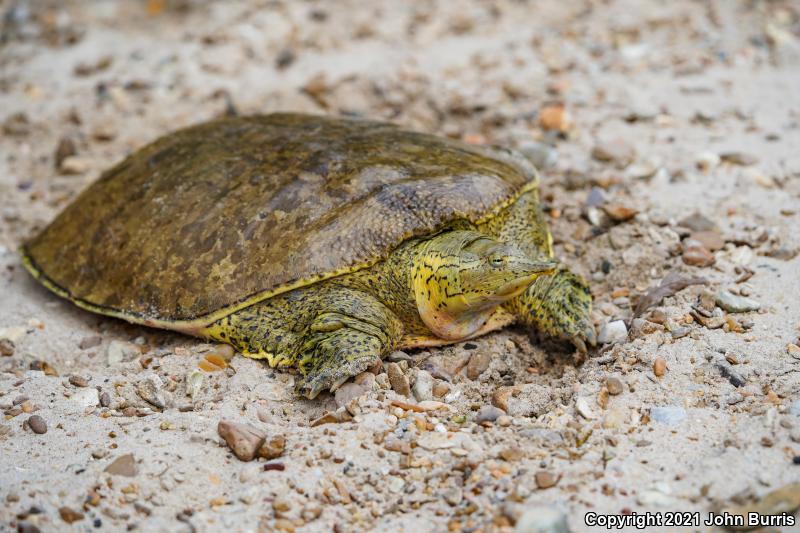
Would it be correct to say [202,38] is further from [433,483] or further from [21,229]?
[433,483]

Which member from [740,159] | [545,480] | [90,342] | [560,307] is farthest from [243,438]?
[740,159]

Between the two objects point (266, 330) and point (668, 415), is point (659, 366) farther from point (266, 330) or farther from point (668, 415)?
point (266, 330)

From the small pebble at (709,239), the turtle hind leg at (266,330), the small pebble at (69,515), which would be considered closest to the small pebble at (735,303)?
the small pebble at (709,239)

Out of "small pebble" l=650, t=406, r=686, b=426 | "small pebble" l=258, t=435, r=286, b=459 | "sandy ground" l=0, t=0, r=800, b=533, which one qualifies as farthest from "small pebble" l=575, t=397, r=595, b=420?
"small pebble" l=258, t=435, r=286, b=459

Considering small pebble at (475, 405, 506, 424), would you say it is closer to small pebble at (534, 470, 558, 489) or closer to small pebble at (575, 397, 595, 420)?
small pebble at (575, 397, 595, 420)

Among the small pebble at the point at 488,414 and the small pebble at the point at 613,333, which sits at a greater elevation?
the small pebble at the point at 488,414

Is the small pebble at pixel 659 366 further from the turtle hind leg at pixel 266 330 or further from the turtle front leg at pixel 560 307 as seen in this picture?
the turtle hind leg at pixel 266 330
